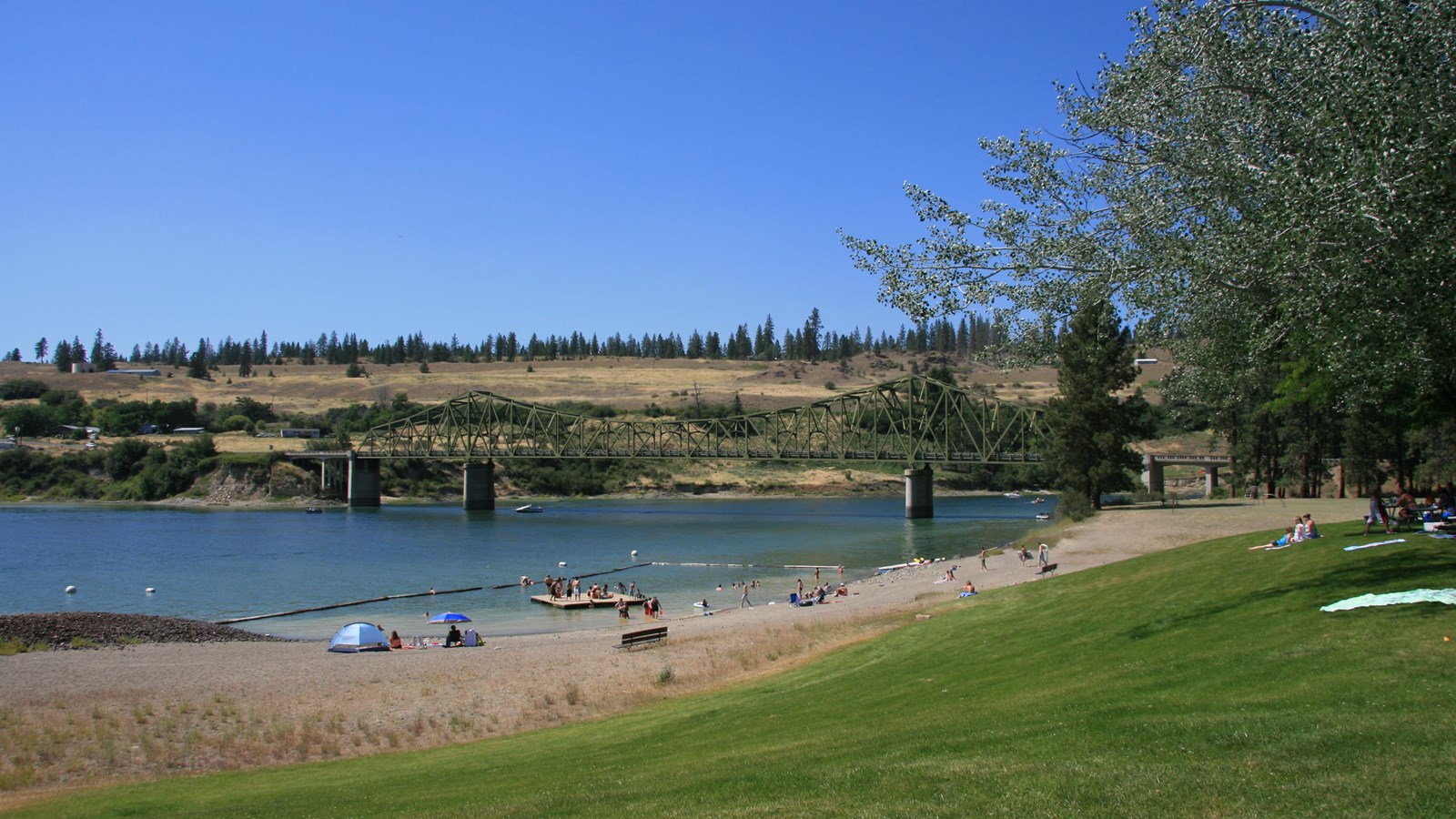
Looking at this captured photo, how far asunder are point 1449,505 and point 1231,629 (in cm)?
1006

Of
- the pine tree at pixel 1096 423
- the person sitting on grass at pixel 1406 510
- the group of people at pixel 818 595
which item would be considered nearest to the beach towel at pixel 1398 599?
the person sitting on grass at pixel 1406 510

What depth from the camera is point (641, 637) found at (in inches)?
Answer: 1112

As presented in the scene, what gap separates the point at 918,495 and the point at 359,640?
7947 centimetres

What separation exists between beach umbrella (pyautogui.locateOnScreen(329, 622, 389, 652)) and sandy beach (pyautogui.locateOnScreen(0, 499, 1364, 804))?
21.6 inches

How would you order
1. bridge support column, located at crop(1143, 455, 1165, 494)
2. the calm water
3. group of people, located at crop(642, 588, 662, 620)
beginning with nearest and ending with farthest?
group of people, located at crop(642, 588, 662, 620) → the calm water → bridge support column, located at crop(1143, 455, 1165, 494)

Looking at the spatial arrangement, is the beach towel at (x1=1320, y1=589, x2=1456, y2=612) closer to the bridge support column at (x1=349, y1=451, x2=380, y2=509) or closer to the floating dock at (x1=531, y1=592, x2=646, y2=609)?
the floating dock at (x1=531, y1=592, x2=646, y2=609)

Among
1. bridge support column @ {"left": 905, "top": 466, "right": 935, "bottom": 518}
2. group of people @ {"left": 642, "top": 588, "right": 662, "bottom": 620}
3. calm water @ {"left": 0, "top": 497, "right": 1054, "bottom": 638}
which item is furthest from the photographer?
bridge support column @ {"left": 905, "top": 466, "right": 935, "bottom": 518}

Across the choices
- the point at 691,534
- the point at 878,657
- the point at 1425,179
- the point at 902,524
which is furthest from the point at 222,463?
the point at 1425,179

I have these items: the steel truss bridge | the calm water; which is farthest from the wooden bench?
the steel truss bridge

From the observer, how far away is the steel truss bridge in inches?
4498

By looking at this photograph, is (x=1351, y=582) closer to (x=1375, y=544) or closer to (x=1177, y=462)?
(x=1375, y=544)

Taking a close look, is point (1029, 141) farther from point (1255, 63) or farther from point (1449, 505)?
point (1449, 505)

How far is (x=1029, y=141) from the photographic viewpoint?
15.7 meters

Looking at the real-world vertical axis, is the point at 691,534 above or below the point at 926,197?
below
